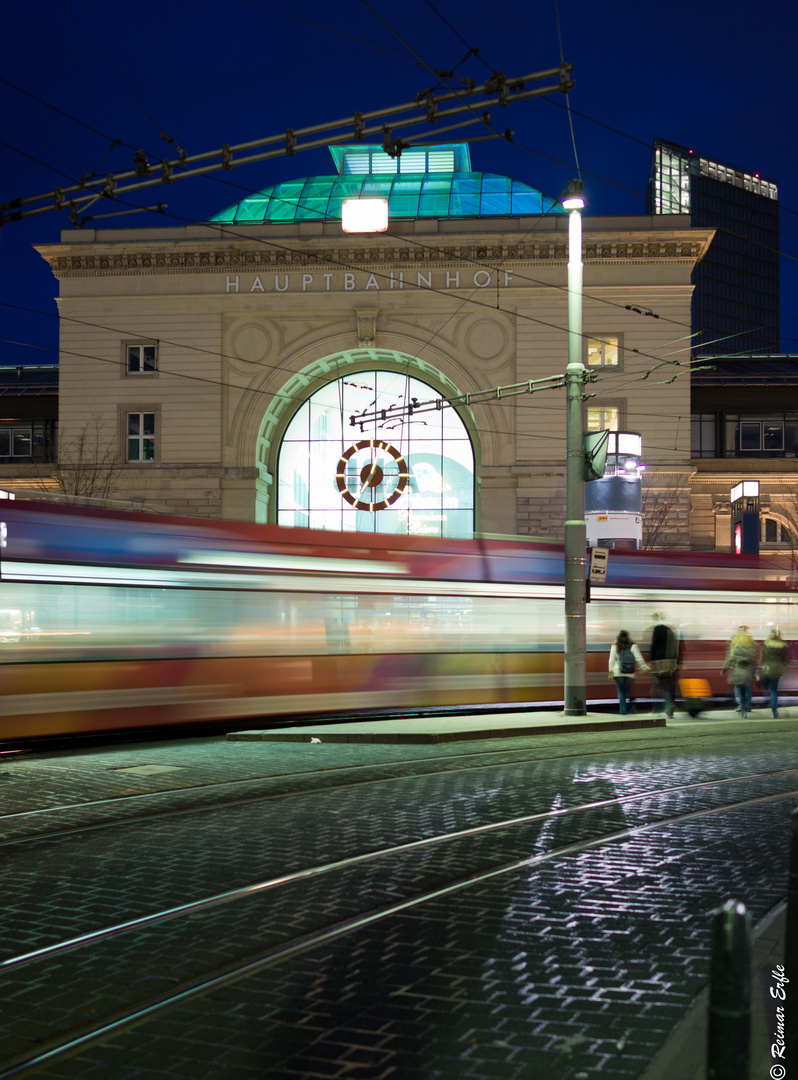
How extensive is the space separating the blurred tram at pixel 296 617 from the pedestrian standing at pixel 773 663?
1.29 metres

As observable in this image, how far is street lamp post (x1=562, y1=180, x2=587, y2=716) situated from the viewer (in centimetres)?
1770

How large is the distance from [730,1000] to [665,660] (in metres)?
17.3

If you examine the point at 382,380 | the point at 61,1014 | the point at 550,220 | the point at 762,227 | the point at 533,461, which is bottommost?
the point at 61,1014

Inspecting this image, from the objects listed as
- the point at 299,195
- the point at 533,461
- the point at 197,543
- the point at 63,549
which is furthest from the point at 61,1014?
the point at 299,195

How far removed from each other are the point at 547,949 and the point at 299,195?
46371 mm

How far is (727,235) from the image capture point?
153000mm

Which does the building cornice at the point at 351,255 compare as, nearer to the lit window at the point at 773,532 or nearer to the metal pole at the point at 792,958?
the lit window at the point at 773,532

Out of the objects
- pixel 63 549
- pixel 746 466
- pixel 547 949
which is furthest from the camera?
pixel 746 466

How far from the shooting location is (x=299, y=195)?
48.1m

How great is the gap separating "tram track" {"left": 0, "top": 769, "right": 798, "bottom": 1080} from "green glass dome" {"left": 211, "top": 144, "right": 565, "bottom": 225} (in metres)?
40.7

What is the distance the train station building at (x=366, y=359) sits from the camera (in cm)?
4378

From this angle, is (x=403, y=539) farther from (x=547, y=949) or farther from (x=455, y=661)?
(x=547, y=949)

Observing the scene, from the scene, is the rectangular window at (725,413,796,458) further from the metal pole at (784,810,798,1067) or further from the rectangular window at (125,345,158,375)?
the metal pole at (784,810,798,1067)

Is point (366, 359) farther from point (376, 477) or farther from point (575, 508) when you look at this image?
point (575, 508)
